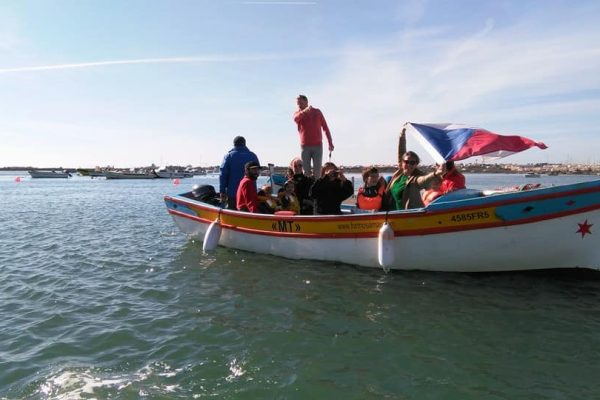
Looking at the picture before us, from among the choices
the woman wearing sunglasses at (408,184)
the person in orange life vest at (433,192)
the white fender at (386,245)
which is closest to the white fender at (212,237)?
the woman wearing sunglasses at (408,184)

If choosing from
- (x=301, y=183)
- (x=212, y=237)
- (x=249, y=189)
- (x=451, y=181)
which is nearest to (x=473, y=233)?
(x=451, y=181)

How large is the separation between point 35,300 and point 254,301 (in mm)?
3326

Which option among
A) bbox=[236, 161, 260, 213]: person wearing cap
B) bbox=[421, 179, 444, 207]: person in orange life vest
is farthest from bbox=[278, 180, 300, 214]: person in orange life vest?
bbox=[421, 179, 444, 207]: person in orange life vest

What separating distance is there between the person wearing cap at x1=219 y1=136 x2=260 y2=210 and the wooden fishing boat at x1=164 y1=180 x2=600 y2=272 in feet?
7.02

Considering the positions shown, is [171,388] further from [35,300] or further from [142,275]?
[142,275]

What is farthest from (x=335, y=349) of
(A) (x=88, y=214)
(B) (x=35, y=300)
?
(A) (x=88, y=214)

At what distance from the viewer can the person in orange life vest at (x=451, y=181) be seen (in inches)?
293

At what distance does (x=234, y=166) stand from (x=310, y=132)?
6.79ft

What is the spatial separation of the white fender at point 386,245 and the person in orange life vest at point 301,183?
2.72m

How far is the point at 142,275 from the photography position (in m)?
8.35

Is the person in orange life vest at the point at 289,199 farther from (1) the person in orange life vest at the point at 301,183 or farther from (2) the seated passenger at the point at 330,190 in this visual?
(2) the seated passenger at the point at 330,190

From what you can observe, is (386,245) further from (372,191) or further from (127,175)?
(127,175)

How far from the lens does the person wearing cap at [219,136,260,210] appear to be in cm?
1005

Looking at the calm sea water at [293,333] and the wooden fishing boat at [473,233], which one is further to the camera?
the wooden fishing boat at [473,233]
